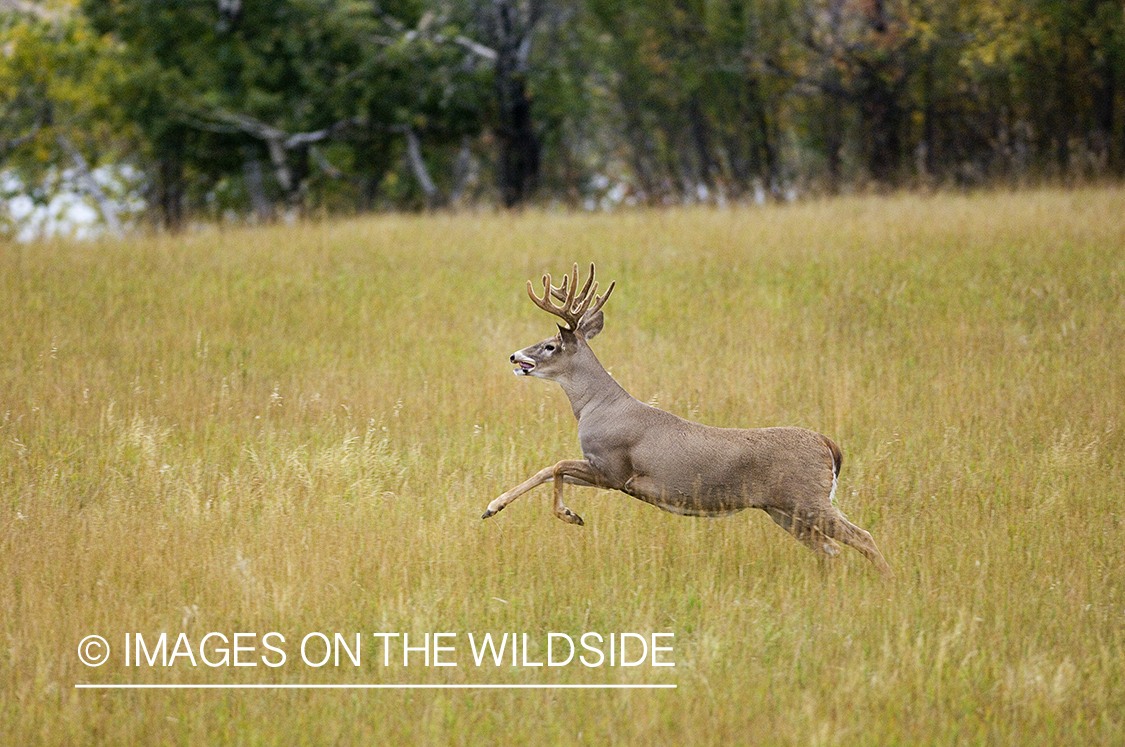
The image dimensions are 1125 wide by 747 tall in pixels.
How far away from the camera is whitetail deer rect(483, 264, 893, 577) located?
5.88 metres

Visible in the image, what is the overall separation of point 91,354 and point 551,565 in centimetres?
537

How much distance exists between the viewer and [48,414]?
818cm

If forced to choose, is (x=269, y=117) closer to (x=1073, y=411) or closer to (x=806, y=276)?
(x=806, y=276)

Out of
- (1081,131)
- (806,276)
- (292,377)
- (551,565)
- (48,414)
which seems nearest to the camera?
(551,565)

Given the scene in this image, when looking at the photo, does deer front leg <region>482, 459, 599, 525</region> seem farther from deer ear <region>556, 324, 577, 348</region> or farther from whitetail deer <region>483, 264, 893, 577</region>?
deer ear <region>556, 324, 577, 348</region>

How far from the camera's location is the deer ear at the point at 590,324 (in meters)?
7.02

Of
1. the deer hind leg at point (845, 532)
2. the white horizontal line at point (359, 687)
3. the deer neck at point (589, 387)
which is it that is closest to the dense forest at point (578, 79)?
the deer neck at point (589, 387)

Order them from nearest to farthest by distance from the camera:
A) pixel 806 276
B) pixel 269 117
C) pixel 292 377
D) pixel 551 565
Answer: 1. pixel 551 565
2. pixel 292 377
3. pixel 806 276
4. pixel 269 117

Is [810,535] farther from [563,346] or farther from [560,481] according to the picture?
[563,346]

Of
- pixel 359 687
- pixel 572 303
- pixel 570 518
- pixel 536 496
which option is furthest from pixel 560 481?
pixel 359 687

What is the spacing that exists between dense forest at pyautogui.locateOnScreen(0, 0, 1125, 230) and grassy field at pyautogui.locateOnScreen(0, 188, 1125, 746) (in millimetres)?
6880

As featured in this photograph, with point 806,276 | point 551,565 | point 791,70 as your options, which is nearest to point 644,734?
point 551,565

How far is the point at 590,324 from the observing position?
7.07m

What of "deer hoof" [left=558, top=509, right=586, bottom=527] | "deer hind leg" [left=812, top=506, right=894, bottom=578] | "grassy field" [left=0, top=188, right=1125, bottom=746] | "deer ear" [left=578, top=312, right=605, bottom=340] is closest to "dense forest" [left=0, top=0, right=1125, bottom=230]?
"grassy field" [left=0, top=188, right=1125, bottom=746]
